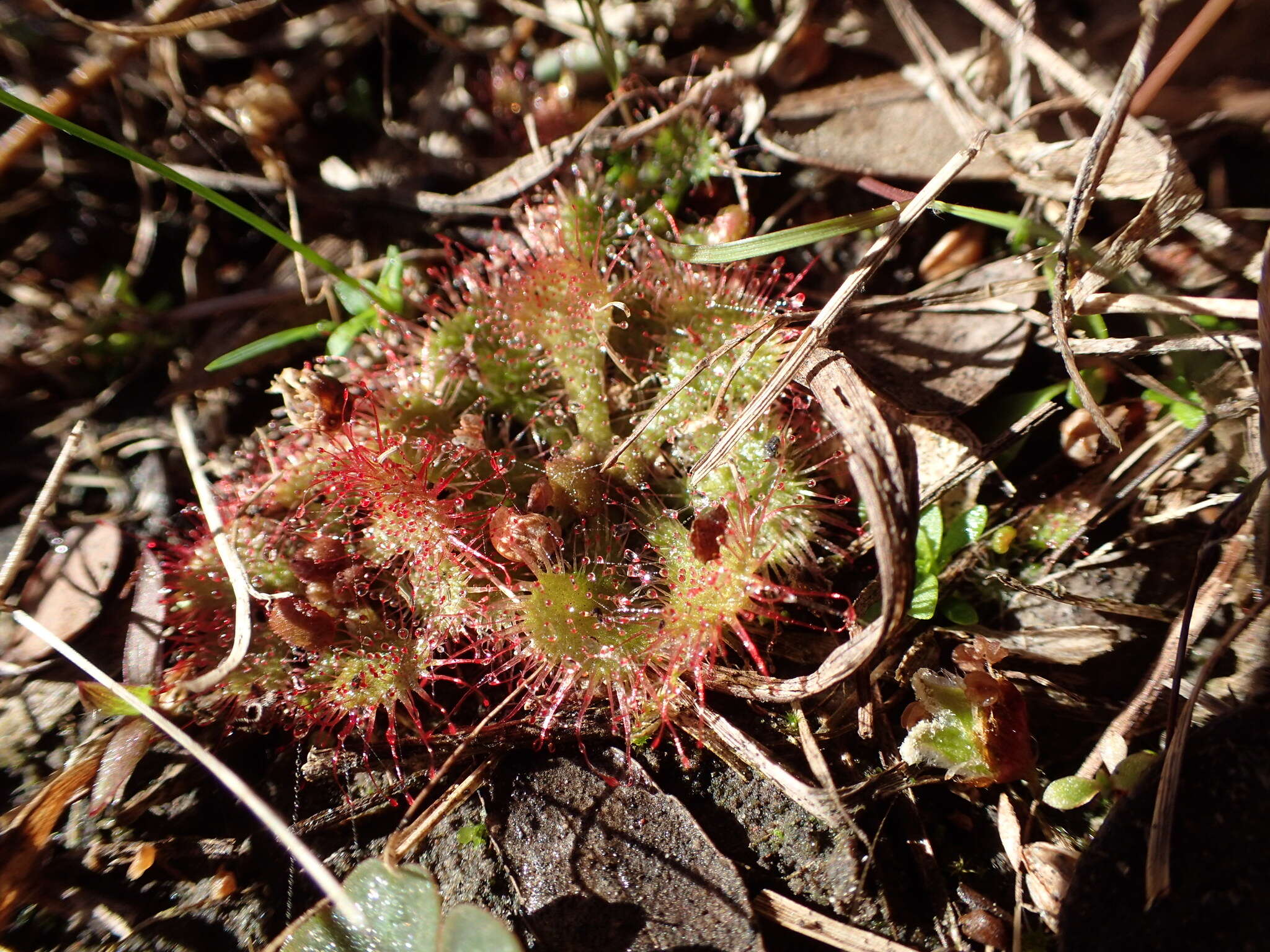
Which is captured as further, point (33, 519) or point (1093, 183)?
point (33, 519)

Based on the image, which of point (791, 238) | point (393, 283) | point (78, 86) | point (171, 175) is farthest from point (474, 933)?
point (78, 86)

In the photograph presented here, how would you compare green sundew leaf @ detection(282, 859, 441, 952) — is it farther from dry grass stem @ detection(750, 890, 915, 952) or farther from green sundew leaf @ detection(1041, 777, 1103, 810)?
green sundew leaf @ detection(1041, 777, 1103, 810)

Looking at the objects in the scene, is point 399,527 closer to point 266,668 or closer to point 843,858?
point 266,668

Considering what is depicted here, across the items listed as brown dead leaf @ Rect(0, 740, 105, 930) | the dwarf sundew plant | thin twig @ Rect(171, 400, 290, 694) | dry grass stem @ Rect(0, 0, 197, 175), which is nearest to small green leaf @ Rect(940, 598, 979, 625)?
the dwarf sundew plant

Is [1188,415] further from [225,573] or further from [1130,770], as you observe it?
[225,573]

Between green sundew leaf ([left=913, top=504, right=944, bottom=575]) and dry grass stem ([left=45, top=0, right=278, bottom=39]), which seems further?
dry grass stem ([left=45, top=0, right=278, bottom=39])
